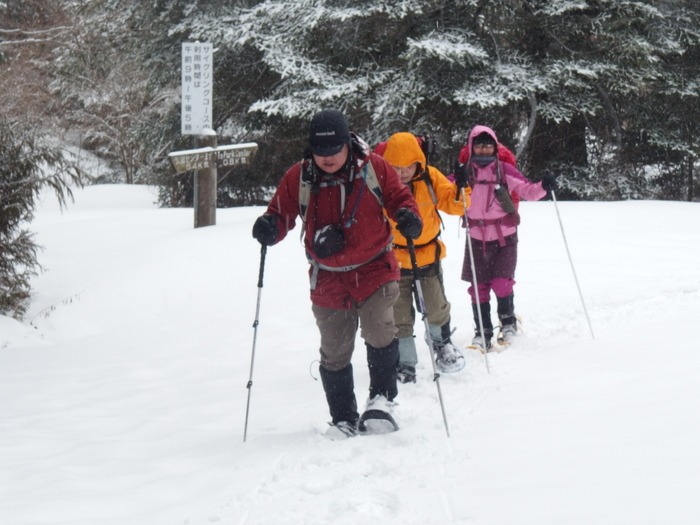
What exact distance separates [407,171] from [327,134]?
1173 mm

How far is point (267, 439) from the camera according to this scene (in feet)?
13.8

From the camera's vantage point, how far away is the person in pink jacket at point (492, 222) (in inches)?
222

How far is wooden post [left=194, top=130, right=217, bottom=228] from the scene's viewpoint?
1026cm

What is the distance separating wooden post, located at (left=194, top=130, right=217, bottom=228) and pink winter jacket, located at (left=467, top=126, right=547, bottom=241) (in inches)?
204

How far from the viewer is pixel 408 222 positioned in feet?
12.8

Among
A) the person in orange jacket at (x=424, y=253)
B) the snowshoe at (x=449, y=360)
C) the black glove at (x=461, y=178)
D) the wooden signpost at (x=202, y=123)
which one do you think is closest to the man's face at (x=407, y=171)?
the person in orange jacket at (x=424, y=253)

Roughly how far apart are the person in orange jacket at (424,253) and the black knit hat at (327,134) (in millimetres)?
1023

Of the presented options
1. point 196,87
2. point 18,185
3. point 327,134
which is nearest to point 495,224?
A: point 327,134

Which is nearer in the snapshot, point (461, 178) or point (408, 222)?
point (408, 222)

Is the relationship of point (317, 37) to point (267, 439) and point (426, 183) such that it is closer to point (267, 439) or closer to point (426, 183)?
point (426, 183)

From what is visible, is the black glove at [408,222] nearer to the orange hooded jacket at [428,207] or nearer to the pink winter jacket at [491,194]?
the orange hooded jacket at [428,207]

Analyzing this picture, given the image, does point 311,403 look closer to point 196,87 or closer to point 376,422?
point 376,422

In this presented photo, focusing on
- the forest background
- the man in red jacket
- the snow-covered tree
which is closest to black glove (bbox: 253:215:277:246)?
the man in red jacket

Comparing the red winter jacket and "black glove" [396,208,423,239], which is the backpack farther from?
"black glove" [396,208,423,239]
